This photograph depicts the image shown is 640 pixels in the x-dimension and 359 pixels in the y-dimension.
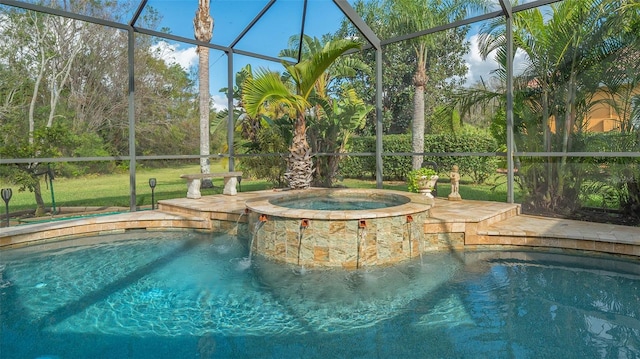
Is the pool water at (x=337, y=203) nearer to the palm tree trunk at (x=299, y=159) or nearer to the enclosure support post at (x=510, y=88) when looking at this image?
the palm tree trunk at (x=299, y=159)

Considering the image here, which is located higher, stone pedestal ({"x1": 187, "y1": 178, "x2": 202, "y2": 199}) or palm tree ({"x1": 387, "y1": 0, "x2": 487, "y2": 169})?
palm tree ({"x1": 387, "y1": 0, "x2": 487, "y2": 169})

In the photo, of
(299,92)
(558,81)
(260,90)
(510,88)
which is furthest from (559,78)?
(260,90)

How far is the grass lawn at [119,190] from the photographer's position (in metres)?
10.9

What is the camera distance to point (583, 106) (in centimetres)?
702

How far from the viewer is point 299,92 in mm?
9289

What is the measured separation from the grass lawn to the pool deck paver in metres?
2.10

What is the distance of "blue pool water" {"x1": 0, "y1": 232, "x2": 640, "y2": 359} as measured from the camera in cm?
303

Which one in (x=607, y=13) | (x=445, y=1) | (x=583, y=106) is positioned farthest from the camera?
(x=445, y=1)

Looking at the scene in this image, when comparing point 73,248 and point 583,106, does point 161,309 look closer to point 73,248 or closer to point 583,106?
point 73,248

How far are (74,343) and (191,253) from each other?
108 inches

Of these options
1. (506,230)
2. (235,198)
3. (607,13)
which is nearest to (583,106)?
(607,13)

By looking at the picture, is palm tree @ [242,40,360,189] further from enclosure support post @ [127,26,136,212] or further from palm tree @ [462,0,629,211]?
palm tree @ [462,0,629,211]

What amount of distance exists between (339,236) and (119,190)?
11.8 metres

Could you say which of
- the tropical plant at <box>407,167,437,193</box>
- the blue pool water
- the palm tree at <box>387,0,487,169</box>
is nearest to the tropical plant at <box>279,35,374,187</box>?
the palm tree at <box>387,0,487,169</box>
